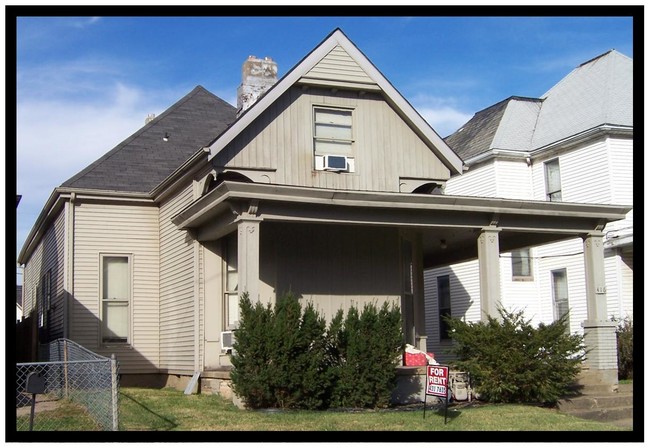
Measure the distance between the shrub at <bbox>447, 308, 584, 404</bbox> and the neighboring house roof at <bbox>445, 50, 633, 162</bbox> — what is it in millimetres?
11125

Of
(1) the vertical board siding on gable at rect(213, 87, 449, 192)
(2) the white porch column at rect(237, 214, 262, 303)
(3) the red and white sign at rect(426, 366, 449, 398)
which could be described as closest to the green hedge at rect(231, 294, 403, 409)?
(2) the white porch column at rect(237, 214, 262, 303)

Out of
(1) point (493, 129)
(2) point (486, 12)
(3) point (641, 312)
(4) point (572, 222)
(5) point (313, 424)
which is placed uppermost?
(1) point (493, 129)

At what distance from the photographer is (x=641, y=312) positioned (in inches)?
424

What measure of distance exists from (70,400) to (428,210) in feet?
23.0

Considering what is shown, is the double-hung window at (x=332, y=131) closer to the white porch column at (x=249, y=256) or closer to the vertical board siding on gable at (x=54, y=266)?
the white porch column at (x=249, y=256)

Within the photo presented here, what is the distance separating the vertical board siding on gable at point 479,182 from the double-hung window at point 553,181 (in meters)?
1.62

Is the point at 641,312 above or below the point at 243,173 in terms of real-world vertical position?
below

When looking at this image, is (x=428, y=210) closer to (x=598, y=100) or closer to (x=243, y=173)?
(x=243, y=173)

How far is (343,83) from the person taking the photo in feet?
54.2

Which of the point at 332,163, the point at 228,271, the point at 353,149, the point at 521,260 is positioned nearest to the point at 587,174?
the point at 521,260

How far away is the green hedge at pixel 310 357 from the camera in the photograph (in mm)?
12680

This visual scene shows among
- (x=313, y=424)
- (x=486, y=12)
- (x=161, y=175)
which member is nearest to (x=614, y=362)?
(x=313, y=424)

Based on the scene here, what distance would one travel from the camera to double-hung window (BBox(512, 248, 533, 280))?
85.8 feet

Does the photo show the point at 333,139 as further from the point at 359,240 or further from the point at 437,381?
the point at 437,381
